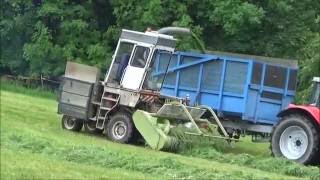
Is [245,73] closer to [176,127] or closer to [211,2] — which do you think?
[176,127]

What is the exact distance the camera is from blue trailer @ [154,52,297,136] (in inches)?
579

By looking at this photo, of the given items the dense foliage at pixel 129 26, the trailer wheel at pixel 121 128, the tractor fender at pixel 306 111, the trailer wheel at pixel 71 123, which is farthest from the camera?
the dense foliage at pixel 129 26

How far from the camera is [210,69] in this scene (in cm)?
1551

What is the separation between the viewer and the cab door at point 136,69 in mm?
14992

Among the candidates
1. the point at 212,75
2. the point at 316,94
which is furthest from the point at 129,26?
the point at 316,94

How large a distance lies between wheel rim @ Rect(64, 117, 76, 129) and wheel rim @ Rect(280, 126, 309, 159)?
16.1 feet

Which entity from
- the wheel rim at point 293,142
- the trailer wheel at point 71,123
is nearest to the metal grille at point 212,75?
the wheel rim at point 293,142

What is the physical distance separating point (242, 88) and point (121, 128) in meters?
2.68

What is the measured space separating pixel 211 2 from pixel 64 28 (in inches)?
270

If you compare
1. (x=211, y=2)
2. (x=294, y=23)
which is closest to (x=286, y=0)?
(x=294, y=23)

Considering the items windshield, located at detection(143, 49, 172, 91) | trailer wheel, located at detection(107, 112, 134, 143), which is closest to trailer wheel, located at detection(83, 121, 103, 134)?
trailer wheel, located at detection(107, 112, 134, 143)

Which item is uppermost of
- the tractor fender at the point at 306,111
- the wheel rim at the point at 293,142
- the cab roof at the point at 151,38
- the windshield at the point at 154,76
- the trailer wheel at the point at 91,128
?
the cab roof at the point at 151,38

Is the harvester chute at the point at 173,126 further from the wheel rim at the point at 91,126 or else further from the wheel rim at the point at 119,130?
the wheel rim at the point at 91,126

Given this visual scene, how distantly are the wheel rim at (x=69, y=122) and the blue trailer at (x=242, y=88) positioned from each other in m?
2.19
